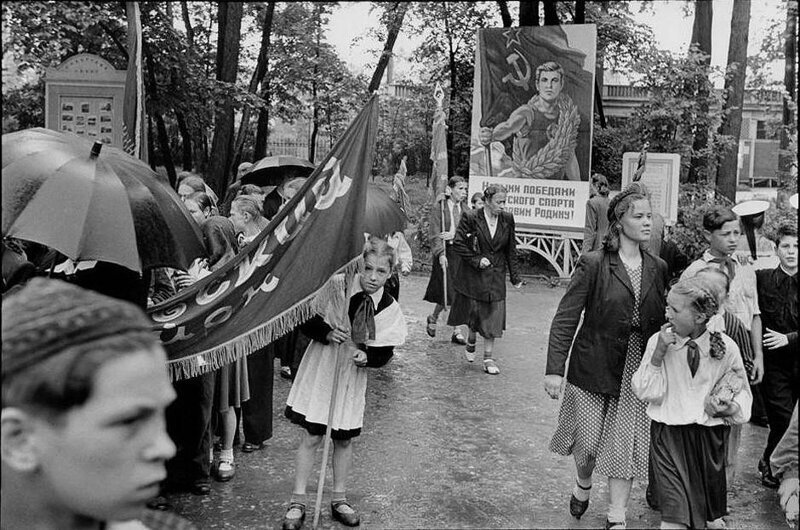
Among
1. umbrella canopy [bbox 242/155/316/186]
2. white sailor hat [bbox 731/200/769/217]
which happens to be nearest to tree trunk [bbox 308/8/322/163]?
umbrella canopy [bbox 242/155/316/186]

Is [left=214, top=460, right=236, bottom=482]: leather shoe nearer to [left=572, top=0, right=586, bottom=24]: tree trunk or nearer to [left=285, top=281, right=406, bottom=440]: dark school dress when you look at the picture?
[left=285, top=281, right=406, bottom=440]: dark school dress

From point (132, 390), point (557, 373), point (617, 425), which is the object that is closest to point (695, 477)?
point (617, 425)

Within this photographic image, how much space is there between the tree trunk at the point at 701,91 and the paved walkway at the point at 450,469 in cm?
999

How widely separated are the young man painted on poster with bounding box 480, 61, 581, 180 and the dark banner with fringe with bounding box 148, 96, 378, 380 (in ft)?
38.3

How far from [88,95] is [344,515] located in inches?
289

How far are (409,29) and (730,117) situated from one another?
730 centimetres

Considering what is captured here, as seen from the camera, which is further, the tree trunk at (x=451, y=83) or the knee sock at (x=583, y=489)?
the tree trunk at (x=451, y=83)

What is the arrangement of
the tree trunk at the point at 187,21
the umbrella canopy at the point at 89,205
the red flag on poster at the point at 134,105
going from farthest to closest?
the tree trunk at the point at 187,21 → the red flag on poster at the point at 134,105 → the umbrella canopy at the point at 89,205

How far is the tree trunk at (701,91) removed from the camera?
56.5 feet

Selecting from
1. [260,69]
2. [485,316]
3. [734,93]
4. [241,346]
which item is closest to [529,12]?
[734,93]

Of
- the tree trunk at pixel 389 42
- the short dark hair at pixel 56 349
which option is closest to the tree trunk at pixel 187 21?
the tree trunk at pixel 389 42

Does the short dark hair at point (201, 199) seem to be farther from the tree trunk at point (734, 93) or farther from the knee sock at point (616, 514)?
the tree trunk at point (734, 93)

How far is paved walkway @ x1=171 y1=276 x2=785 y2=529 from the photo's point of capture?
5.31m

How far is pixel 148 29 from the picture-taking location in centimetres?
1229
